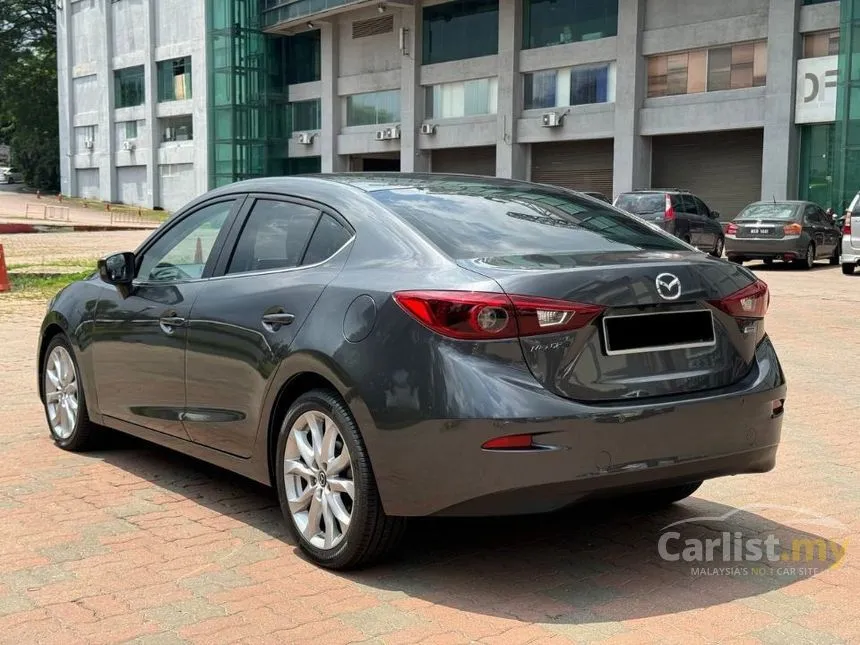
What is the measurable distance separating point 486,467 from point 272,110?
58.8 metres

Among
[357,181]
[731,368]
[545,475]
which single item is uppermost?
[357,181]

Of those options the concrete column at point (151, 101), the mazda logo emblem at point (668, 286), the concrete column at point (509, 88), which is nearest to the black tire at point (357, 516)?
the mazda logo emblem at point (668, 286)

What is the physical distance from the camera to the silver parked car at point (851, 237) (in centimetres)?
2116

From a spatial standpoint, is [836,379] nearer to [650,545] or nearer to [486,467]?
[650,545]

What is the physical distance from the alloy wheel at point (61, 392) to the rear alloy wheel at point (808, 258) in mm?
20416

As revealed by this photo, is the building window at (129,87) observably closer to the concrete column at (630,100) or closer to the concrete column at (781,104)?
the concrete column at (630,100)

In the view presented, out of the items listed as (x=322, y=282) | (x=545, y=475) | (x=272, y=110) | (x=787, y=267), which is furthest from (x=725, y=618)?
(x=272, y=110)

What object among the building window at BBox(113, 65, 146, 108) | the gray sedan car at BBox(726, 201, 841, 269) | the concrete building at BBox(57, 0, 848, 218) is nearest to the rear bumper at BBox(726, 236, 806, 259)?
the gray sedan car at BBox(726, 201, 841, 269)

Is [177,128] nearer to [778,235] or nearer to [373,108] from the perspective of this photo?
[373,108]

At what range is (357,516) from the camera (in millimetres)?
4141

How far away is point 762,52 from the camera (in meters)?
38.6

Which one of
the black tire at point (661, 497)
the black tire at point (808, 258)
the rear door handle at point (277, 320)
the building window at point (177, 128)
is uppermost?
the building window at point (177, 128)

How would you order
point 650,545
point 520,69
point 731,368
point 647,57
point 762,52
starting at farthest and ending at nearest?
point 520,69 → point 647,57 → point 762,52 → point 650,545 → point 731,368

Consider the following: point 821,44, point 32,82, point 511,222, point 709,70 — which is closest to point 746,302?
point 511,222
